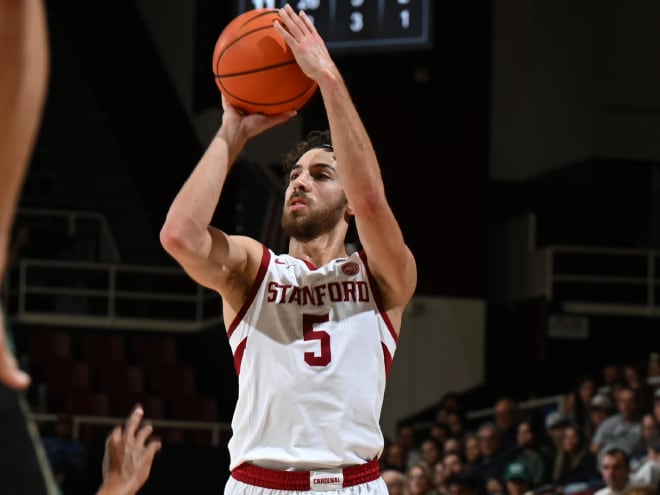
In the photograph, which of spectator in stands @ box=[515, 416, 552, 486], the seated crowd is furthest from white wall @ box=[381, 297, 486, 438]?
spectator in stands @ box=[515, 416, 552, 486]

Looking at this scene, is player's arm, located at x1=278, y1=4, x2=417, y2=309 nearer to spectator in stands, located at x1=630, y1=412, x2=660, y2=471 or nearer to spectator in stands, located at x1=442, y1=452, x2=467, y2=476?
spectator in stands, located at x1=630, y1=412, x2=660, y2=471

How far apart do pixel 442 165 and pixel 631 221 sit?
9.09 feet

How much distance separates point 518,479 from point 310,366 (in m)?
5.90

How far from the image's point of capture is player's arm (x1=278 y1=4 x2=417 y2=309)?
3.64m

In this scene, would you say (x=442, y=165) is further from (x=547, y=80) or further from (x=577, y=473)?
(x=577, y=473)

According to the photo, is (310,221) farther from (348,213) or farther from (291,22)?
(291,22)

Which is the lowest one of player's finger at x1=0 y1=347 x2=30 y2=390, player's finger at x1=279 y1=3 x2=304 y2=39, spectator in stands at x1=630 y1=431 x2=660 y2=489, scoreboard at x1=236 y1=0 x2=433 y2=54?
spectator in stands at x1=630 y1=431 x2=660 y2=489

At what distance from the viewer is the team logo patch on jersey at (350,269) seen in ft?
13.2

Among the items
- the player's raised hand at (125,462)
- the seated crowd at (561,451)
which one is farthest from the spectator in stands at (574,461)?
the player's raised hand at (125,462)

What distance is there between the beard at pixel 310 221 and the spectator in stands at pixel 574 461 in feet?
19.2

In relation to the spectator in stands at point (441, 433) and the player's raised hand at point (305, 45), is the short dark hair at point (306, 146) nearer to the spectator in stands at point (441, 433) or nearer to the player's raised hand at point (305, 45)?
the player's raised hand at point (305, 45)

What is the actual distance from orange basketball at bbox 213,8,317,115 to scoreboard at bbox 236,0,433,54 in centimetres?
604

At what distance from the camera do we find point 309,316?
394 centimetres

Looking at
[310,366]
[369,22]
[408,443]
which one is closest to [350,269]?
[310,366]
